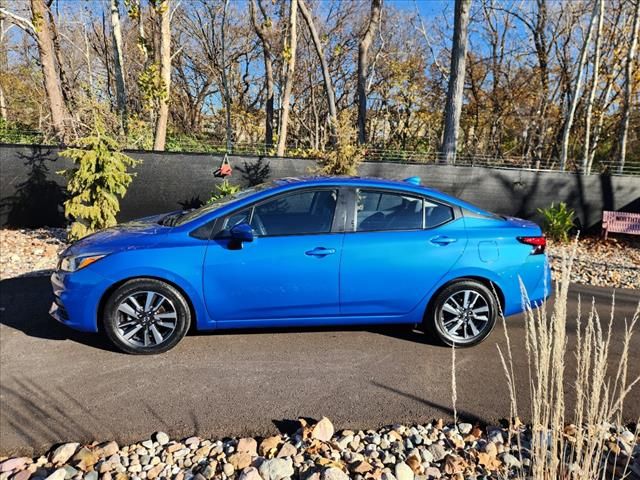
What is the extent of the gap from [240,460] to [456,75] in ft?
36.5

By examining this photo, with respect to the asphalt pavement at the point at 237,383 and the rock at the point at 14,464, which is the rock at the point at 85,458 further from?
the rock at the point at 14,464

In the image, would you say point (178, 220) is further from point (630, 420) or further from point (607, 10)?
point (607, 10)

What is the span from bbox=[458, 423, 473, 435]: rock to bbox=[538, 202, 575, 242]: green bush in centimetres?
687

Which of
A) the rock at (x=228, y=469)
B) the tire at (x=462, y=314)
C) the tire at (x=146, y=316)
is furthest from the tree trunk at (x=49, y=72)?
the rock at (x=228, y=469)

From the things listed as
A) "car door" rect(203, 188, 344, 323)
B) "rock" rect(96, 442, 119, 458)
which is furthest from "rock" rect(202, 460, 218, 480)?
"car door" rect(203, 188, 344, 323)

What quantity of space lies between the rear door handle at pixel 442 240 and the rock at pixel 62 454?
2.92m

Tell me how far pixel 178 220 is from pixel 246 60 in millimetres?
21910

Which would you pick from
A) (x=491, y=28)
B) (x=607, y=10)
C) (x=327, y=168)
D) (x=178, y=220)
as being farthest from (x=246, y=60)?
(x=178, y=220)

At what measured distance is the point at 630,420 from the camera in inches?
117

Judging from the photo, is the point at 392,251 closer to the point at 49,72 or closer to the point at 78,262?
the point at 78,262

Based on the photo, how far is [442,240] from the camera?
149 inches

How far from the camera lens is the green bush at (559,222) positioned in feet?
28.2

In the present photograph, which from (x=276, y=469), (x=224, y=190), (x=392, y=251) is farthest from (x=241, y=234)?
(x=224, y=190)

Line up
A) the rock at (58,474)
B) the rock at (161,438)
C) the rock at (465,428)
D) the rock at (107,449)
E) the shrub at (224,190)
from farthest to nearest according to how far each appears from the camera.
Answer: the shrub at (224,190) < the rock at (465,428) < the rock at (161,438) < the rock at (107,449) < the rock at (58,474)
